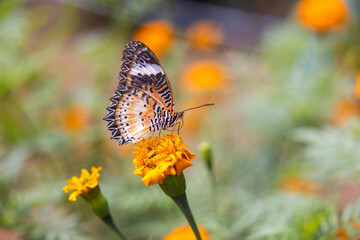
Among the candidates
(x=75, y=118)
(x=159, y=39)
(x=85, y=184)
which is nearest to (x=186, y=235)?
(x=85, y=184)

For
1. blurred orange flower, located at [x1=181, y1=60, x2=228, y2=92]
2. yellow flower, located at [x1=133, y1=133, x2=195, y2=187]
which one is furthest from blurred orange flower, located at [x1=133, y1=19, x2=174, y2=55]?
yellow flower, located at [x1=133, y1=133, x2=195, y2=187]

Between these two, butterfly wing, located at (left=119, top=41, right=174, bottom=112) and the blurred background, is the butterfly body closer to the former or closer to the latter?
butterfly wing, located at (left=119, top=41, right=174, bottom=112)

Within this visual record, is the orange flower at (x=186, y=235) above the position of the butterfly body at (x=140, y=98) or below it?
below

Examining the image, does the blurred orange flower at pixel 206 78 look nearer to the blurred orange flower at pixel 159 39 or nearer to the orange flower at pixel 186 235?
the blurred orange flower at pixel 159 39

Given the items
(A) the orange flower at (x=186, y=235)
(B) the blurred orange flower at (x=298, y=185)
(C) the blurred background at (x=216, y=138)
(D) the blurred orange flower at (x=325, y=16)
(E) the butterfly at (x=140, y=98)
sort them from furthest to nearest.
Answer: (D) the blurred orange flower at (x=325, y=16) < (B) the blurred orange flower at (x=298, y=185) < (C) the blurred background at (x=216, y=138) < (A) the orange flower at (x=186, y=235) < (E) the butterfly at (x=140, y=98)

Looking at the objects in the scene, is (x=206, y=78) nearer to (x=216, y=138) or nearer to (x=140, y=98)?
(x=216, y=138)

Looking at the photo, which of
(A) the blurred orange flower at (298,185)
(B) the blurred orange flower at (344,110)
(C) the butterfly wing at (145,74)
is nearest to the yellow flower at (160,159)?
(C) the butterfly wing at (145,74)

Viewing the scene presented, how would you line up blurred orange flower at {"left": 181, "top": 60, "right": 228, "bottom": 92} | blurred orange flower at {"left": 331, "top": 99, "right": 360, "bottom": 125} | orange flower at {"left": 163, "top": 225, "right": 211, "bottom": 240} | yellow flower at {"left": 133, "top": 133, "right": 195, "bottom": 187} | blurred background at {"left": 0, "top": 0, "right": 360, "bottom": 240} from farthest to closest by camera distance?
blurred orange flower at {"left": 181, "top": 60, "right": 228, "bottom": 92} → blurred orange flower at {"left": 331, "top": 99, "right": 360, "bottom": 125} → blurred background at {"left": 0, "top": 0, "right": 360, "bottom": 240} → orange flower at {"left": 163, "top": 225, "right": 211, "bottom": 240} → yellow flower at {"left": 133, "top": 133, "right": 195, "bottom": 187}
